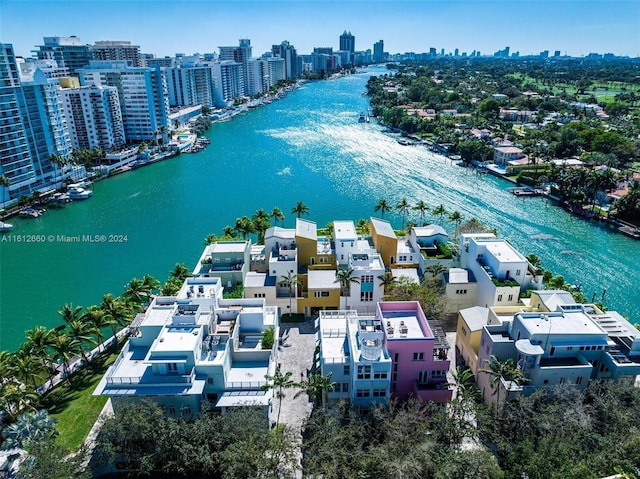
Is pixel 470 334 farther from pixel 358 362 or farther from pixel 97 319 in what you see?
pixel 97 319

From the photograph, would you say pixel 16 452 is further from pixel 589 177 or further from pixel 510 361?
pixel 589 177

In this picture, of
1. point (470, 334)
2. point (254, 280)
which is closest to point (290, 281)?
point (254, 280)

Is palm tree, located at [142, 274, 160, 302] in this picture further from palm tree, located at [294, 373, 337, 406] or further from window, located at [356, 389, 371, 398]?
window, located at [356, 389, 371, 398]

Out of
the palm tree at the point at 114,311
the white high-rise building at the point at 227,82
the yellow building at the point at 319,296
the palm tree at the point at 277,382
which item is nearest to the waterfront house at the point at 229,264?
the yellow building at the point at 319,296

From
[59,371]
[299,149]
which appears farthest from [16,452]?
[299,149]

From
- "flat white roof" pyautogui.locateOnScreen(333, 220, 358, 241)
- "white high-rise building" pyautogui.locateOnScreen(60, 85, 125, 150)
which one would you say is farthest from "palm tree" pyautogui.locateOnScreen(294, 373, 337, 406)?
"white high-rise building" pyautogui.locateOnScreen(60, 85, 125, 150)
